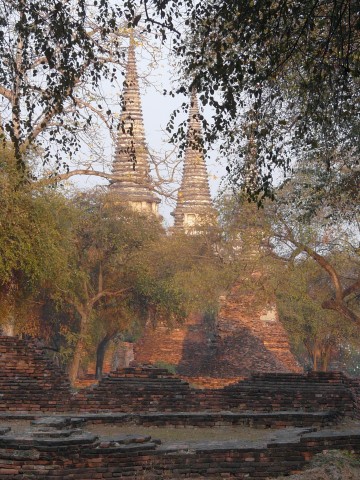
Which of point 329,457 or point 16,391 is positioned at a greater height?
point 16,391

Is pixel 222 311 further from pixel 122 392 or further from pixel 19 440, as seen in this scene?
pixel 19 440

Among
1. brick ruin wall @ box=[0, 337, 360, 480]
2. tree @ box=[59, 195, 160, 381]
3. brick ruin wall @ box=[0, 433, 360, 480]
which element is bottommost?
brick ruin wall @ box=[0, 433, 360, 480]

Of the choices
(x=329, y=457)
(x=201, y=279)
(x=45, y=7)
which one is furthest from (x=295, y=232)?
(x=45, y=7)

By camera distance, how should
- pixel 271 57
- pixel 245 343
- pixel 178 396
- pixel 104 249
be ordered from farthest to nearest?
pixel 104 249 < pixel 245 343 < pixel 178 396 < pixel 271 57

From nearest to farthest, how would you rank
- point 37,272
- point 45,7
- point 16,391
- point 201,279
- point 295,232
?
1. point 45,7
2. point 16,391
3. point 37,272
4. point 295,232
5. point 201,279

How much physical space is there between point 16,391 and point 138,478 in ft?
21.5

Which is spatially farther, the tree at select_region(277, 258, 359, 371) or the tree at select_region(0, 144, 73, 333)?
the tree at select_region(277, 258, 359, 371)

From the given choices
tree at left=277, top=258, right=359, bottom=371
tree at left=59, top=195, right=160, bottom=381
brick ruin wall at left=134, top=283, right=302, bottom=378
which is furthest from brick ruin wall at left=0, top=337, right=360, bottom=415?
tree at left=59, top=195, right=160, bottom=381

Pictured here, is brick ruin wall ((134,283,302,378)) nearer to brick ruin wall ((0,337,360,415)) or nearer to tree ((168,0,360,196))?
brick ruin wall ((0,337,360,415))

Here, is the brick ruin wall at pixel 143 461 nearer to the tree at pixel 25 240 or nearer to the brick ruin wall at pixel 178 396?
the brick ruin wall at pixel 178 396

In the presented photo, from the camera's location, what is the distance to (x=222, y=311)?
33688 mm

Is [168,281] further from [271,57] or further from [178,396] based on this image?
[271,57]

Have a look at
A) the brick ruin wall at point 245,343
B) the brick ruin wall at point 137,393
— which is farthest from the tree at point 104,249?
the brick ruin wall at point 137,393

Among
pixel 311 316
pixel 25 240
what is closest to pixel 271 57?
pixel 25 240
